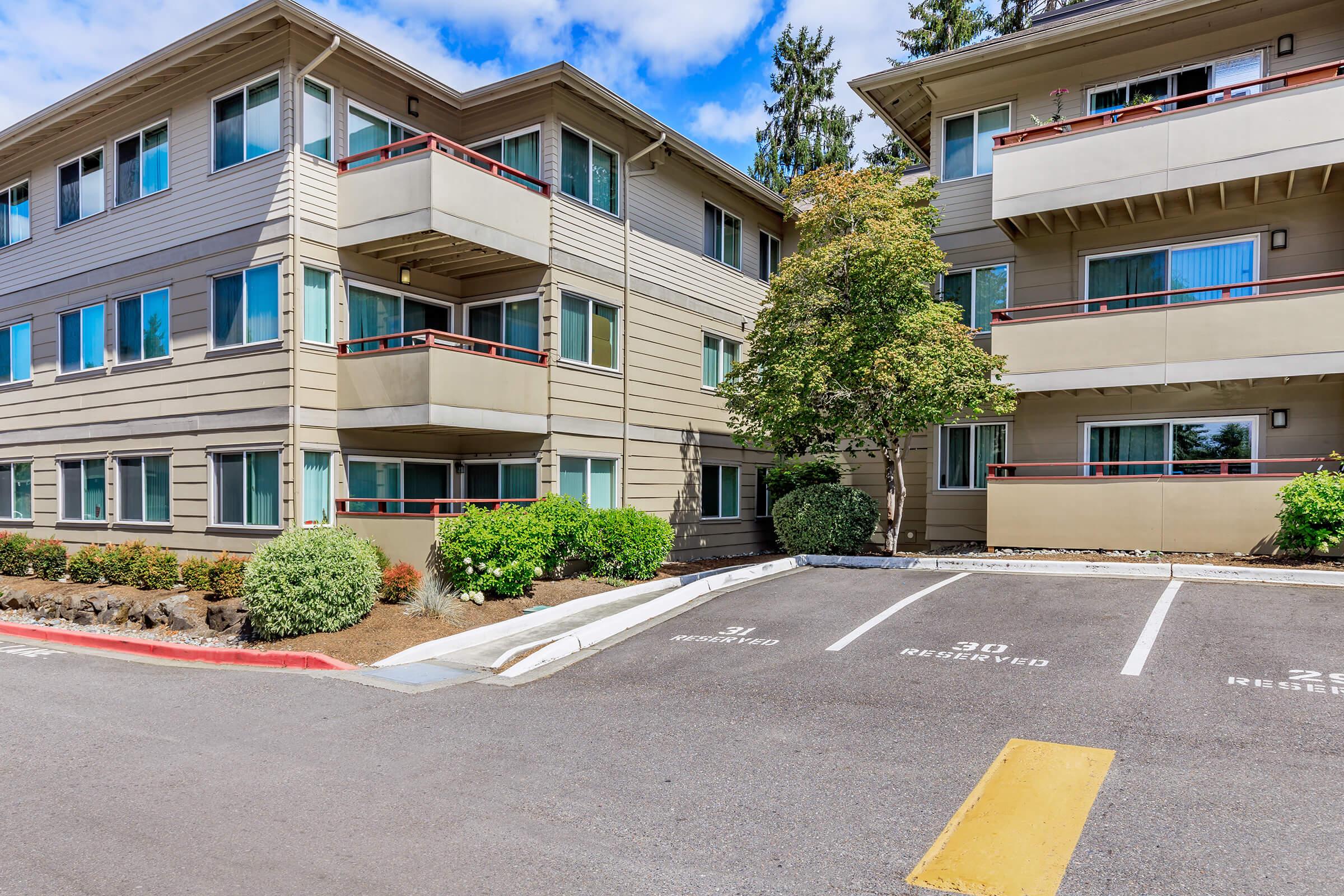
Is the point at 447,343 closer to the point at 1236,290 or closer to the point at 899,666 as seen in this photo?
the point at 899,666

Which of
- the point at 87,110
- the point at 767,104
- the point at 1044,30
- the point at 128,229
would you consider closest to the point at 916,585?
Answer: the point at 1044,30

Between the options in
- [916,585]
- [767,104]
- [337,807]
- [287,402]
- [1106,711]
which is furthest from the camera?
[767,104]

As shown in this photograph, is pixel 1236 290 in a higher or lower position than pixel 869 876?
higher

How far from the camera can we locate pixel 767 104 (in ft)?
131

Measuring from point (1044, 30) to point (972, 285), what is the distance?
5027mm

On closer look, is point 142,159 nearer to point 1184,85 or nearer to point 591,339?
point 591,339

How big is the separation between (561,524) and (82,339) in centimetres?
1205

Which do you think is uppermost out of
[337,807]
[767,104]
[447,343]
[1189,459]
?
[767,104]

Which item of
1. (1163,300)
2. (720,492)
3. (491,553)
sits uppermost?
(1163,300)

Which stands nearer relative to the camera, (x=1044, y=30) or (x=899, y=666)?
(x=899, y=666)

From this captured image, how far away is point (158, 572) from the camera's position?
52.7 feet

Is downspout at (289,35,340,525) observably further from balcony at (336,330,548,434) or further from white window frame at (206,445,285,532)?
balcony at (336,330,548,434)

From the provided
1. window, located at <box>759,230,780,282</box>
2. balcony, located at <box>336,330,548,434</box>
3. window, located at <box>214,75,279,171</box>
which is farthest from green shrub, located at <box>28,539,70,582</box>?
window, located at <box>759,230,780,282</box>

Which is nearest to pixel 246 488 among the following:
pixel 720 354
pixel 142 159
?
pixel 142 159
